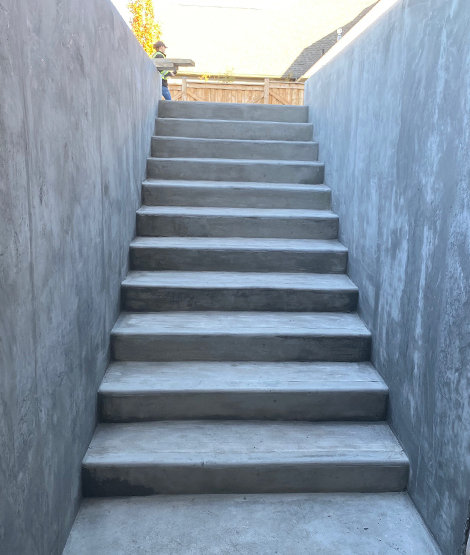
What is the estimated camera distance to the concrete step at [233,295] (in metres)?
3.05

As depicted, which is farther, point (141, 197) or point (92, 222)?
point (141, 197)

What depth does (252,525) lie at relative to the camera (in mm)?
2010

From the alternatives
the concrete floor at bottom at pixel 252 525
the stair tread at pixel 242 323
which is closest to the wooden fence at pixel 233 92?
the stair tread at pixel 242 323

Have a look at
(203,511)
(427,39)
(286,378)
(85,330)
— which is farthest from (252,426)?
(427,39)

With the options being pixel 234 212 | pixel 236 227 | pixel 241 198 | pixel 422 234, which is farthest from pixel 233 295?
pixel 422 234

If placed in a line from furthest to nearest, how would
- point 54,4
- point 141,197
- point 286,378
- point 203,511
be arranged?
point 141,197 < point 286,378 < point 203,511 < point 54,4

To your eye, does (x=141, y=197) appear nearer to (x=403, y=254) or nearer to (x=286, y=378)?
(x=286, y=378)

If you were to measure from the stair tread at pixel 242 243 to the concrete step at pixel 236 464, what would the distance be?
1.39m

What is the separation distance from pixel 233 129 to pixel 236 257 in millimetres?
1800

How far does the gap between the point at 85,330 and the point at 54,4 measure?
4.01 ft

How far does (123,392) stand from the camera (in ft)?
7.96

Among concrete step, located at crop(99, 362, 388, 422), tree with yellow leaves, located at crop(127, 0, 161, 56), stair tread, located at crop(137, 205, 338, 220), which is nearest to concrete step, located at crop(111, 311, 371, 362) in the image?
concrete step, located at crop(99, 362, 388, 422)

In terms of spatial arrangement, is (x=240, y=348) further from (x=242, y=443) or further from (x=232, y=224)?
(x=232, y=224)

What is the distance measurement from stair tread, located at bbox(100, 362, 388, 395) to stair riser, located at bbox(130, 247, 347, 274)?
83 cm
